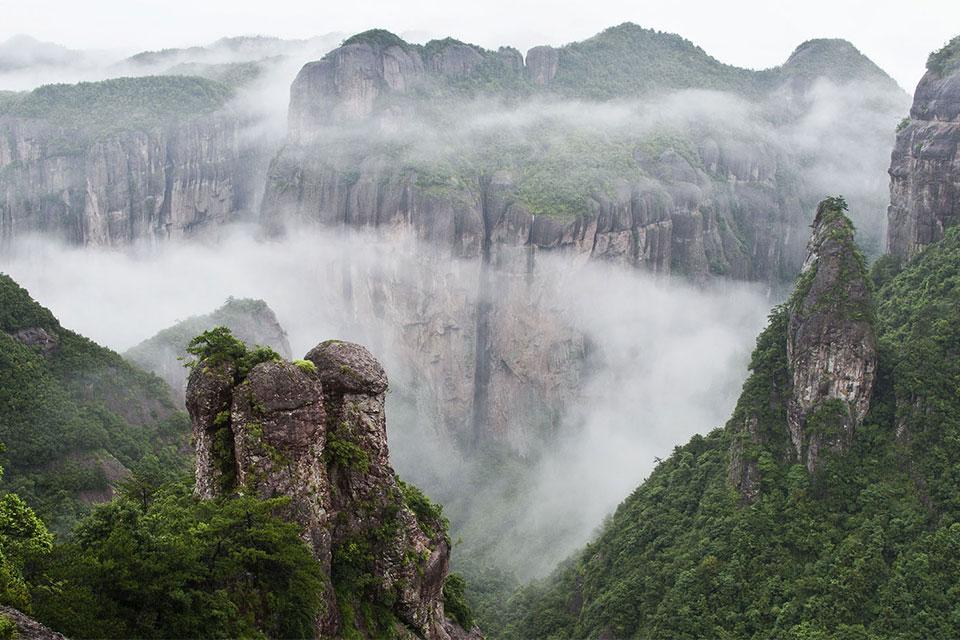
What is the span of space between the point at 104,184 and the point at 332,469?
128 meters

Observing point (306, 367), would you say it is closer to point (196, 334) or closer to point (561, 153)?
point (196, 334)

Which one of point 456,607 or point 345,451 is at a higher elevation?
point 345,451

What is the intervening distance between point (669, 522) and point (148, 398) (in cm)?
3542

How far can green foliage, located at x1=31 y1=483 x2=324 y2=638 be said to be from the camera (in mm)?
22438

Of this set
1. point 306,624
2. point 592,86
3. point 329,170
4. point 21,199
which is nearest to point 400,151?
point 329,170

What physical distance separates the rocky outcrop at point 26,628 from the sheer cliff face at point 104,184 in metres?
136

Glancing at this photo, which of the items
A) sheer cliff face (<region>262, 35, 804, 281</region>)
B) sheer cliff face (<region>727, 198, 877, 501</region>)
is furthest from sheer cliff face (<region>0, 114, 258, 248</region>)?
sheer cliff face (<region>727, 198, 877, 501</region>)

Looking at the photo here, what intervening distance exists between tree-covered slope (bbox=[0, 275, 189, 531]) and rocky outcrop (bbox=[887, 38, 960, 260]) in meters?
50.7

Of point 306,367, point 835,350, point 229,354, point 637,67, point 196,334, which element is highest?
point 637,67

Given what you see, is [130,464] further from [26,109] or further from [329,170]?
[26,109]

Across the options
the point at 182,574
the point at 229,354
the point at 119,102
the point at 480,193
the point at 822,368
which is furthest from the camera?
the point at 119,102

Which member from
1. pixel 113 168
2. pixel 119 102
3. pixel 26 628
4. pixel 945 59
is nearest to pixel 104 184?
pixel 113 168

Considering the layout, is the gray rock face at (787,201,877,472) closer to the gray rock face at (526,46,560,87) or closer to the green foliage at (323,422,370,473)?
the green foliage at (323,422,370,473)

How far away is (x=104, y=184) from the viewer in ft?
481
